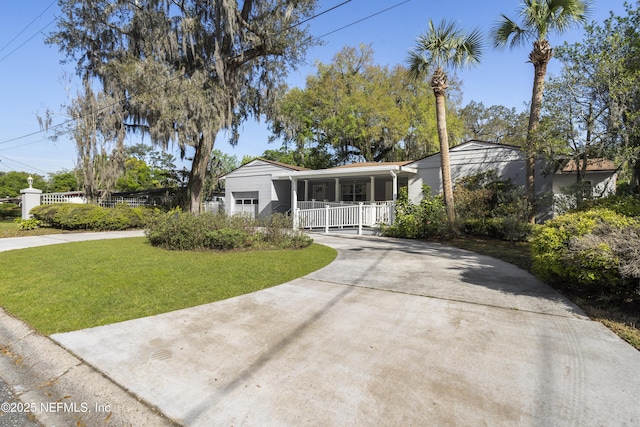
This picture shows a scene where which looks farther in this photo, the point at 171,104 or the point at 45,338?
the point at 171,104

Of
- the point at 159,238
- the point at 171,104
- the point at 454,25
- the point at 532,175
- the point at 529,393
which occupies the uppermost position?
the point at 454,25

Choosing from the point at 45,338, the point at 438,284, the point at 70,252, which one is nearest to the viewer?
the point at 45,338

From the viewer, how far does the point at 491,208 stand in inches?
511

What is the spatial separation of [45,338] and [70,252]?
232 inches

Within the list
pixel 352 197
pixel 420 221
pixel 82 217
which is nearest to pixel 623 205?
pixel 420 221

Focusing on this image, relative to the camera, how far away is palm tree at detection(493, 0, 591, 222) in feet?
33.6

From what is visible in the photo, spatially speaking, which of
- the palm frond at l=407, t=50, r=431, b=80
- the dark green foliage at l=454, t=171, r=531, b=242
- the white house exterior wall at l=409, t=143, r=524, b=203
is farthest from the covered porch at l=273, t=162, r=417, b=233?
the palm frond at l=407, t=50, r=431, b=80

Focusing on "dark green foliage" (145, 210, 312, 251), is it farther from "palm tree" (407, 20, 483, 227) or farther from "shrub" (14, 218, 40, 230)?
"shrub" (14, 218, 40, 230)

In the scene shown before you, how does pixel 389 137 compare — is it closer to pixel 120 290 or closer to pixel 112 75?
pixel 112 75

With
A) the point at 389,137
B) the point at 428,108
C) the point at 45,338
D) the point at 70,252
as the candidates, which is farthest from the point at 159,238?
the point at 428,108

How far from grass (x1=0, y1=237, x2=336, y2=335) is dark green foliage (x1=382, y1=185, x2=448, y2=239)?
15.7 ft

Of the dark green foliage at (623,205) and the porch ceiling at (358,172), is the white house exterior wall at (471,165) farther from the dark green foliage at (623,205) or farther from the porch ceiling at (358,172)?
the dark green foliage at (623,205)

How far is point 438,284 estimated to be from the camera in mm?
5355

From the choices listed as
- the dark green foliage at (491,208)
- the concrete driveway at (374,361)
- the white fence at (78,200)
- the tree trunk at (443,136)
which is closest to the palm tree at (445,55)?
the tree trunk at (443,136)
